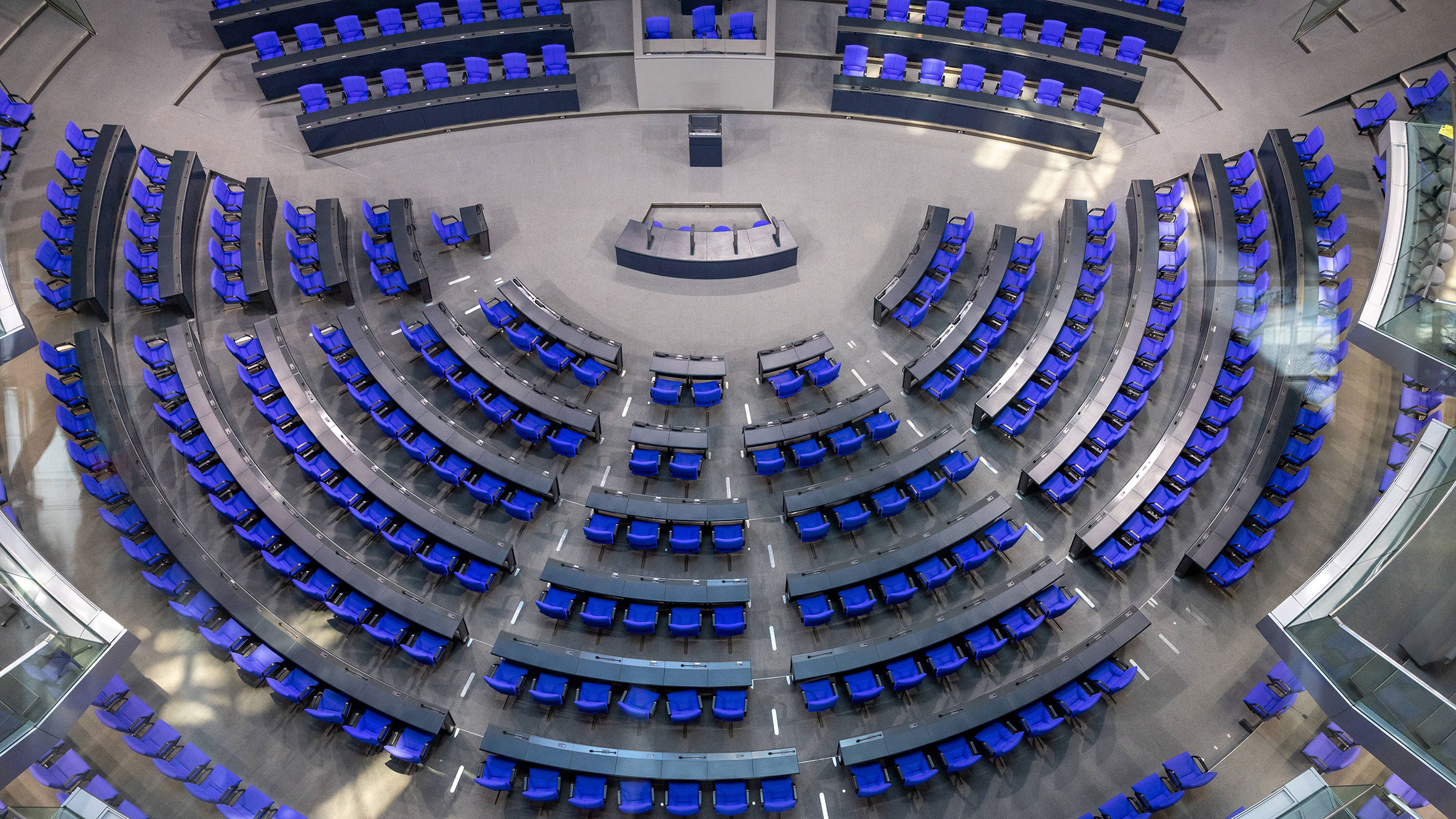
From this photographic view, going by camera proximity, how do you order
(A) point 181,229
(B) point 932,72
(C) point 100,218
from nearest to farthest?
(C) point 100,218
(A) point 181,229
(B) point 932,72

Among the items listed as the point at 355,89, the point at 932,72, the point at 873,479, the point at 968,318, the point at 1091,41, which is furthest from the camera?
the point at 1091,41

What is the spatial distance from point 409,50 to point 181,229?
572 centimetres

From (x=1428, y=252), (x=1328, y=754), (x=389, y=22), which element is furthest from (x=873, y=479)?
(x=389, y=22)

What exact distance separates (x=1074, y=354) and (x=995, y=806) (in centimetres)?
656

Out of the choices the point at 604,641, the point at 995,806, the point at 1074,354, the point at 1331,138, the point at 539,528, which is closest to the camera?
the point at 995,806

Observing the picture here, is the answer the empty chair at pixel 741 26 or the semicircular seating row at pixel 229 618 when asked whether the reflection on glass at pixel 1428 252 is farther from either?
the semicircular seating row at pixel 229 618

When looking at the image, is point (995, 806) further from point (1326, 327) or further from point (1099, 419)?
point (1326, 327)

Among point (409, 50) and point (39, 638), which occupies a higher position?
point (409, 50)

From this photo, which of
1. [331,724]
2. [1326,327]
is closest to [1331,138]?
[1326,327]

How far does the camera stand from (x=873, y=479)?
12789 mm

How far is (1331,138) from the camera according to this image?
1664cm

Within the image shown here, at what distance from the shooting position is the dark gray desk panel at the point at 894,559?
11.9 metres

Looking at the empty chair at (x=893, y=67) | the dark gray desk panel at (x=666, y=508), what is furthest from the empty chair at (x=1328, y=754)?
the empty chair at (x=893, y=67)

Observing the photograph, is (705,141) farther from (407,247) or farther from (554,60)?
(407,247)
